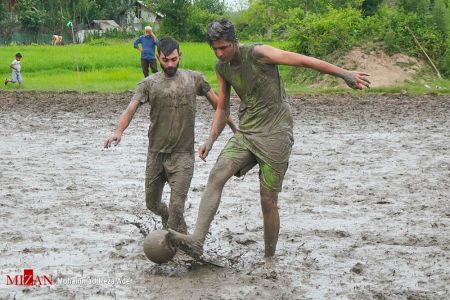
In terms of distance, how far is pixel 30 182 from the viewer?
34.1 feet

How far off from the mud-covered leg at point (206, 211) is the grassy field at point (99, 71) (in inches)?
635

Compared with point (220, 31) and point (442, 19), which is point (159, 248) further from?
point (442, 19)

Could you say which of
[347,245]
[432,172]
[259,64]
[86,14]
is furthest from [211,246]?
[86,14]

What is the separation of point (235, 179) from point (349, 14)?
1635cm

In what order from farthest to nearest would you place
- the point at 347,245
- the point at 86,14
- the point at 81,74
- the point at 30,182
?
the point at 86,14, the point at 81,74, the point at 30,182, the point at 347,245

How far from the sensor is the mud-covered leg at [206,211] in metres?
6.18

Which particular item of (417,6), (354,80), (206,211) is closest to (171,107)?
(206,211)

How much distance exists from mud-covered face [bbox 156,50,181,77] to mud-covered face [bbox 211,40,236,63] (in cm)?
47

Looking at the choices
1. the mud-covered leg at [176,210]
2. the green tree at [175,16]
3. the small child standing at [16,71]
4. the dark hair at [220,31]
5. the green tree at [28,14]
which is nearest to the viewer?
the dark hair at [220,31]

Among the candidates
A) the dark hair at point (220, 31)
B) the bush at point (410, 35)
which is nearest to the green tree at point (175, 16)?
the bush at point (410, 35)

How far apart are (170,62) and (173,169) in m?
0.84

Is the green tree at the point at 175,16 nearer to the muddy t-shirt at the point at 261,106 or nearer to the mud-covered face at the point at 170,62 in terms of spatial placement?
the mud-covered face at the point at 170,62

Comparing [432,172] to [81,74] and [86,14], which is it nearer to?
[81,74]

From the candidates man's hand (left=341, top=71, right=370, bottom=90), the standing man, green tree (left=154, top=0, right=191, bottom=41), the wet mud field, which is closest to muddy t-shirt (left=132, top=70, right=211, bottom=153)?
the wet mud field
